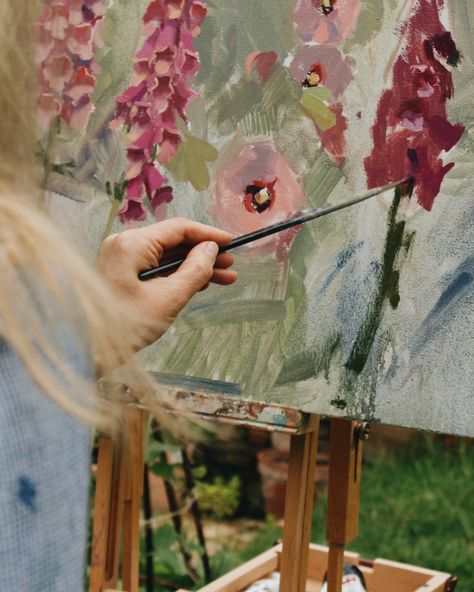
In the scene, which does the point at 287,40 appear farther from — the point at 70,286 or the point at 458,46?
the point at 70,286

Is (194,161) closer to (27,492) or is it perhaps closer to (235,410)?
(235,410)

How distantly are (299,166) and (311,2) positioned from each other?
0.84ft

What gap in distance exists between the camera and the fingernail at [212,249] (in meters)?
1.21

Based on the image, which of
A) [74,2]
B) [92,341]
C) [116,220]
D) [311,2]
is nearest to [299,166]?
[311,2]

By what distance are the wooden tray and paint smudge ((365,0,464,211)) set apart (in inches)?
35.5

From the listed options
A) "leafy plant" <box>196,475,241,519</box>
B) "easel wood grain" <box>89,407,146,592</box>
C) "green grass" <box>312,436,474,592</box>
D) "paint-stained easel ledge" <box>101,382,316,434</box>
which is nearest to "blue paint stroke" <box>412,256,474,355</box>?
"paint-stained easel ledge" <box>101,382,316,434</box>

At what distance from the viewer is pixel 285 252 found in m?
1.51

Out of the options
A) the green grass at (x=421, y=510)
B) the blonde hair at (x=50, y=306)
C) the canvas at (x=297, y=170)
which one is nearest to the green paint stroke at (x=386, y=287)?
the canvas at (x=297, y=170)

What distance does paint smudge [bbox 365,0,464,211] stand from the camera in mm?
1357

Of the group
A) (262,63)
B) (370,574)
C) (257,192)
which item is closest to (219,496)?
(370,574)

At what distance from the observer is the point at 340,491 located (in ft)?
5.34

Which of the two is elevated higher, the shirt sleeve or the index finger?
the index finger

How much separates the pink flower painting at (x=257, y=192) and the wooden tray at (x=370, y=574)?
0.73 meters

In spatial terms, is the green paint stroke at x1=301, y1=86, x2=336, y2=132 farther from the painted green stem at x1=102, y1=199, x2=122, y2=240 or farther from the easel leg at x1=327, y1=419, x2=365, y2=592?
the easel leg at x1=327, y1=419, x2=365, y2=592
